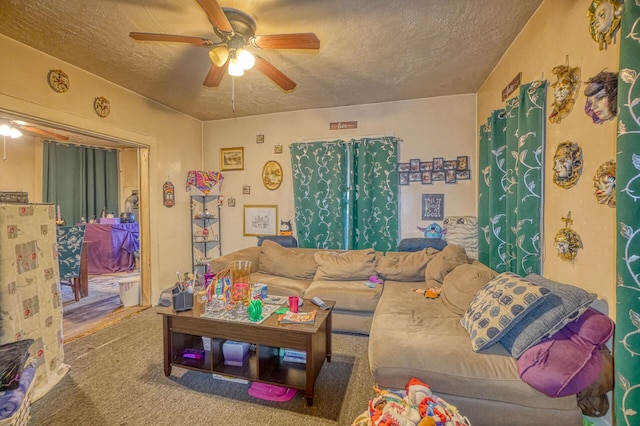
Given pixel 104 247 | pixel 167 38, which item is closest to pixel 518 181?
pixel 167 38

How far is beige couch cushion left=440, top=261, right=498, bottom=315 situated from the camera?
2.13m

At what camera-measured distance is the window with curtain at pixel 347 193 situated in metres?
3.64

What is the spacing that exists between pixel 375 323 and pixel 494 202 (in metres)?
1.55

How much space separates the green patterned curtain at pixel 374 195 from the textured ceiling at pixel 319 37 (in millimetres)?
655

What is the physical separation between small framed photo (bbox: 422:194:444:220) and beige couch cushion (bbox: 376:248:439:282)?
592 millimetres

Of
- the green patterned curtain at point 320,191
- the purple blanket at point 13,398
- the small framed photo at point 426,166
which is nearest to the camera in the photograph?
the purple blanket at point 13,398

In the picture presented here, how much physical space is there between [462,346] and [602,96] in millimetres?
1415

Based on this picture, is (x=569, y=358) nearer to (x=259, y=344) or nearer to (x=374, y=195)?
(x=259, y=344)

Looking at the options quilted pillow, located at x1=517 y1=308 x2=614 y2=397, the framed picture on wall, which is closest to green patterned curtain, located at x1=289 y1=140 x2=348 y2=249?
the framed picture on wall

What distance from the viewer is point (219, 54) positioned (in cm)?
191

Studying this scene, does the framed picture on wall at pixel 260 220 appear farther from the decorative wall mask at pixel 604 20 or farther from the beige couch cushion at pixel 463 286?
the decorative wall mask at pixel 604 20

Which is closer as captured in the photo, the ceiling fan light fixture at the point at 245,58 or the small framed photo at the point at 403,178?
the ceiling fan light fixture at the point at 245,58

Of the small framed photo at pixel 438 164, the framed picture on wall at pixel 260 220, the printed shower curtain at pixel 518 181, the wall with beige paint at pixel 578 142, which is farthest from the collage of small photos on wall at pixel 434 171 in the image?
the framed picture on wall at pixel 260 220

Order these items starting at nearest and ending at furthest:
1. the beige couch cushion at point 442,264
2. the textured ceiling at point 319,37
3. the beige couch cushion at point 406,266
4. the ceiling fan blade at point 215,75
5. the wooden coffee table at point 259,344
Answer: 1. the wooden coffee table at point 259,344
2. the textured ceiling at point 319,37
3. the ceiling fan blade at point 215,75
4. the beige couch cushion at point 442,264
5. the beige couch cushion at point 406,266
